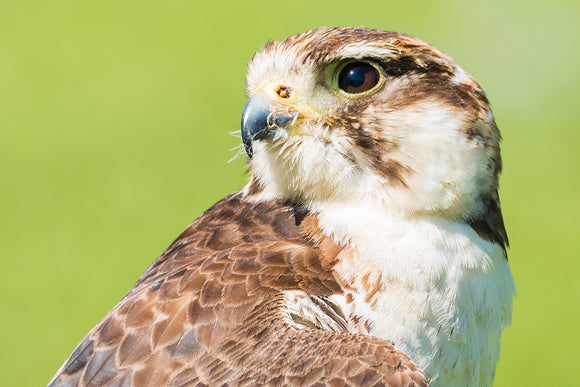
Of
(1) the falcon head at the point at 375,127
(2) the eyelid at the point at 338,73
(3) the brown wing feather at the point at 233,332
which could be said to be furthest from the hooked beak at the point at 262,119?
(3) the brown wing feather at the point at 233,332

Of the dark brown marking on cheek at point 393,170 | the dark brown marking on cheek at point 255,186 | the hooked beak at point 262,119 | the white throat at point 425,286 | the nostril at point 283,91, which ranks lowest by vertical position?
the white throat at point 425,286

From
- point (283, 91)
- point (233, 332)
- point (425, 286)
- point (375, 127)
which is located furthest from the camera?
point (283, 91)

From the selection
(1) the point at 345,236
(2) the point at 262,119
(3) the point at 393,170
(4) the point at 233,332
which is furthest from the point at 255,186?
(4) the point at 233,332

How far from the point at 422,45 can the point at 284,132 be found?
2.35 feet

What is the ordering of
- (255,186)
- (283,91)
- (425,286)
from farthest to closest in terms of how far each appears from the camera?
(255,186) < (283,91) < (425,286)

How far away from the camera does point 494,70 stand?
1301 cm

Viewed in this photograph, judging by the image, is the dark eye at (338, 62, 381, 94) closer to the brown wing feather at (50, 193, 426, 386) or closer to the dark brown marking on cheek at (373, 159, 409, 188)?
the dark brown marking on cheek at (373, 159, 409, 188)

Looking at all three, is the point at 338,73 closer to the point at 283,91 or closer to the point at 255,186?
the point at 283,91

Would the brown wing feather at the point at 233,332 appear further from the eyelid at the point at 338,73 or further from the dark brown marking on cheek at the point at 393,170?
Result: the eyelid at the point at 338,73

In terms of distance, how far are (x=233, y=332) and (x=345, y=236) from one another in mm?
676

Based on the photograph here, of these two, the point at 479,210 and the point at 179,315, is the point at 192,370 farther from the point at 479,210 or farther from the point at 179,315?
the point at 479,210

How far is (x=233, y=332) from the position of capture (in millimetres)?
3510

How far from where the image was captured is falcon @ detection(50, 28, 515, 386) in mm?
3576

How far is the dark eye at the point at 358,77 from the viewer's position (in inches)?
156
